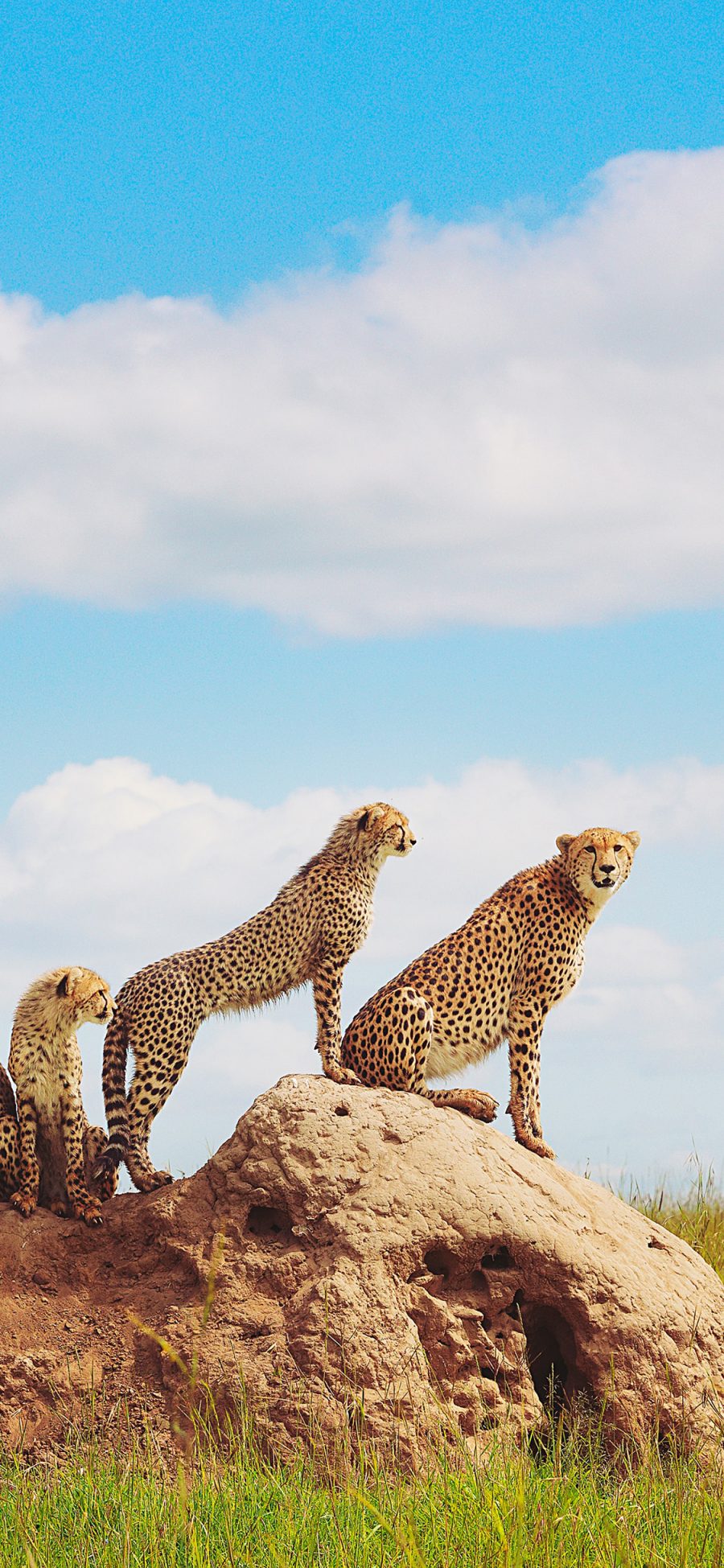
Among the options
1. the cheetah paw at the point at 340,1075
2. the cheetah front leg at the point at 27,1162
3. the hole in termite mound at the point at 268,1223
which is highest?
the cheetah paw at the point at 340,1075

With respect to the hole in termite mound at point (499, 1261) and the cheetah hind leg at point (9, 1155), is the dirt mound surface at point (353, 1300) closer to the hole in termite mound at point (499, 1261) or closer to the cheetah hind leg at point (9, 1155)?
the hole in termite mound at point (499, 1261)

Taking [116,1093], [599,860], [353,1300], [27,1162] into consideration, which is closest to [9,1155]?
[27,1162]

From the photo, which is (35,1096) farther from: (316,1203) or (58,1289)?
(316,1203)

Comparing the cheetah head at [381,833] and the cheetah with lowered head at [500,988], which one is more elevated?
the cheetah head at [381,833]

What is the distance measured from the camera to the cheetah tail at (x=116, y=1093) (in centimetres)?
716

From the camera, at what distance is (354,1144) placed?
643 cm

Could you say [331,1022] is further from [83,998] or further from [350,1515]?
[350,1515]

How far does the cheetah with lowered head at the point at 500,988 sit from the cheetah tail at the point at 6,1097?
1616 mm

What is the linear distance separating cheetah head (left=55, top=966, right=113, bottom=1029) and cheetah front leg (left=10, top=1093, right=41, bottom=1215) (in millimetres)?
442

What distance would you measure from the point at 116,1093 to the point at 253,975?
0.90 metres

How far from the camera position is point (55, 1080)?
6.87 metres

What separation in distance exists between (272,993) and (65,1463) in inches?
→ 94.8

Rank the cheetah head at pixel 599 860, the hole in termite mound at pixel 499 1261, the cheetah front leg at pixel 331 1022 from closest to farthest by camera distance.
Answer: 1. the hole in termite mound at pixel 499 1261
2. the cheetah front leg at pixel 331 1022
3. the cheetah head at pixel 599 860

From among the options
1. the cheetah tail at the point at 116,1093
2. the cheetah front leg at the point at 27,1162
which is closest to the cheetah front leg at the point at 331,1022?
the cheetah tail at the point at 116,1093
